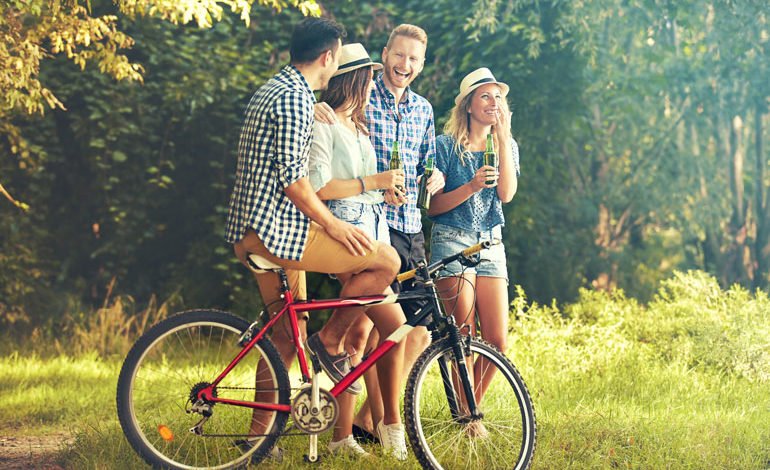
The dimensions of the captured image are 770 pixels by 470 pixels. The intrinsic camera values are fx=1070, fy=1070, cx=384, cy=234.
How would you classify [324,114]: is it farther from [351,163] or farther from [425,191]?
[425,191]

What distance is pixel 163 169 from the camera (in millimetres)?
10977

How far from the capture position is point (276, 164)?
14.7 feet

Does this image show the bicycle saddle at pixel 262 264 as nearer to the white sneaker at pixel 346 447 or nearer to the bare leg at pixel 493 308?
the white sneaker at pixel 346 447

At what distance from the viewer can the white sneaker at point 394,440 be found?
4988 mm

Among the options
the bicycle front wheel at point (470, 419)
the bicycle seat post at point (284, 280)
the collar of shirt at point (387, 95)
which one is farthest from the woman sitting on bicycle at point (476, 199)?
the bicycle seat post at point (284, 280)

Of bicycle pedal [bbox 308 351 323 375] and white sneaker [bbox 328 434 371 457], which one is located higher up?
bicycle pedal [bbox 308 351 323 375]

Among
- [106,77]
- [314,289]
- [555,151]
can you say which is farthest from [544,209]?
[106,77]

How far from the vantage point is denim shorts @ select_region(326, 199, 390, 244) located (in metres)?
4.75

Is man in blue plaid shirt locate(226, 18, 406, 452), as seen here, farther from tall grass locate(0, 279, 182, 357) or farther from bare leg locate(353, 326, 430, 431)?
tall grass locate(0, 279, 182, 357)

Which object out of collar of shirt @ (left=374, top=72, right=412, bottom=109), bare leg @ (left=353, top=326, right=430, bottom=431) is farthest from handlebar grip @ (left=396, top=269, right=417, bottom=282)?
collar of shirt @ (left=374, top=72, right=412, bottom=109)

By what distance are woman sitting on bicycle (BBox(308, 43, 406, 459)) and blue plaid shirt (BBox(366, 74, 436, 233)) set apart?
9.2 inches

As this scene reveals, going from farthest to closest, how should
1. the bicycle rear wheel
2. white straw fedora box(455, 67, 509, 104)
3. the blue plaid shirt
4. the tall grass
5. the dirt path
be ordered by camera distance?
the tall grass, the dirt path, white straw fedora box(455, 67, 509, 104), the blue plaid shirt, the bicycle rear wheel

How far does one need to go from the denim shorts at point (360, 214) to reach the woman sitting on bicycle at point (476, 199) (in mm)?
576

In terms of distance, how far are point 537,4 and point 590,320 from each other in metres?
2.91
